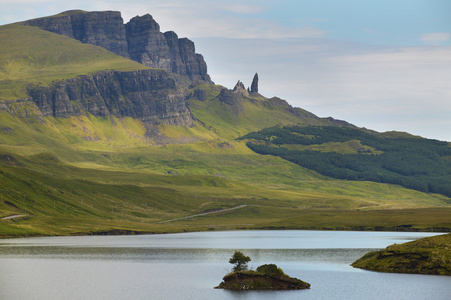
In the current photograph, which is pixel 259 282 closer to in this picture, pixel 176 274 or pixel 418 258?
pixel 176 274

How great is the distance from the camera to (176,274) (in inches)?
4518

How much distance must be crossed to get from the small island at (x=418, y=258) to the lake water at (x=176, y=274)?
322 centimetres

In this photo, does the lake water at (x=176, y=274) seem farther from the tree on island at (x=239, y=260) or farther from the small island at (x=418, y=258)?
the tree on island at (x=239, y=260)

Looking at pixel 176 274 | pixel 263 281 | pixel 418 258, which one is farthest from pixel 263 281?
pixel 418 258

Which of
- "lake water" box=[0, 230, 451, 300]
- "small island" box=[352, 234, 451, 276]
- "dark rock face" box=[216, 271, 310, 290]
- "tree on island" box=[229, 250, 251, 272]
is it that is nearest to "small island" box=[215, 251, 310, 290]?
"dark rock face" box=[216, 271, 310, 290]

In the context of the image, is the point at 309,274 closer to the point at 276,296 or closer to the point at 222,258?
the point at 276,296

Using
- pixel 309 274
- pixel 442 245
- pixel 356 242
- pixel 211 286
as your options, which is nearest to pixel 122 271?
pixel 211 286

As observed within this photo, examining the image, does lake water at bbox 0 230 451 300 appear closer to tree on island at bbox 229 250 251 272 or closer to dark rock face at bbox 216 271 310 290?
dark rock face at bbox 216 271 310 290

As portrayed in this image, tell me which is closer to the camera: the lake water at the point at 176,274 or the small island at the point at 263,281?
the lake water at the point at 176,274

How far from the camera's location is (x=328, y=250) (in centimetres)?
16375

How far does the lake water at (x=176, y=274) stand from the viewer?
91.1 m

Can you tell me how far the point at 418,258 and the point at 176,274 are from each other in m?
42.7

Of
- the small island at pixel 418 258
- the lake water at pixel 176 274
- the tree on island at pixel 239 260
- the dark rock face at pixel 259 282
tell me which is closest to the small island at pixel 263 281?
the dark rock face at pixel 259 282

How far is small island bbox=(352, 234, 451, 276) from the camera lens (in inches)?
4181
